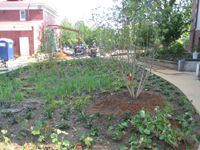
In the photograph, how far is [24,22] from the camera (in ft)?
63.8

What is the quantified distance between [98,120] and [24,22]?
62.9 ft

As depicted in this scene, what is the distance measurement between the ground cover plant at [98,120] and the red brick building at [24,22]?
13.7m

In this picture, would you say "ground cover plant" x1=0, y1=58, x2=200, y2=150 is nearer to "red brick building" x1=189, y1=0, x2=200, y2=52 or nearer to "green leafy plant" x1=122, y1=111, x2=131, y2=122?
"green leafy plant" x1=122, y1=111, x2=131, y2=122

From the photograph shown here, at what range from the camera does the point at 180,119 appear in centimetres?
306

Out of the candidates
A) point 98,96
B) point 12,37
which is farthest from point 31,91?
point 12,37

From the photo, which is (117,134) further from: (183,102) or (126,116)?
(183,102)

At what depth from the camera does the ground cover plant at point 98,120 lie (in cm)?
261

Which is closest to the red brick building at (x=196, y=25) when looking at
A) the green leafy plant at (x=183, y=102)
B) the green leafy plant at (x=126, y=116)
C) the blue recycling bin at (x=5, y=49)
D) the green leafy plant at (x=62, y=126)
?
the green leafy plant at (x=183, y=102)

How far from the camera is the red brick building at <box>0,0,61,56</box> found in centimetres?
1778

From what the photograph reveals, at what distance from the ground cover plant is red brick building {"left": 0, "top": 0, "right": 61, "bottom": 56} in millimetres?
13671

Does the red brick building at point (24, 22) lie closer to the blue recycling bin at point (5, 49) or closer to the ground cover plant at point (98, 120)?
the blue recycling bin at point (5, 49)

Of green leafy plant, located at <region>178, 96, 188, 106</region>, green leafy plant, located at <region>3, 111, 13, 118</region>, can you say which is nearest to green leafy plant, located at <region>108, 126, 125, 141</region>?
green leafy plant, located at <region>178, 96, 188, 106</region>

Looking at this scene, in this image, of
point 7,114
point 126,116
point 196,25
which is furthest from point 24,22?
point 126,116

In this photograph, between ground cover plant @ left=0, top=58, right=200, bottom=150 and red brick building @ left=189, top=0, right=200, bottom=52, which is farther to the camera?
red brick building @ left=189, top=0, right=200, bottom=52
